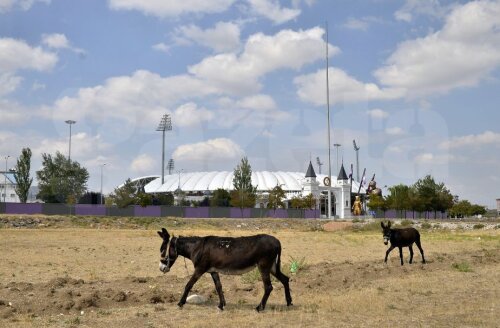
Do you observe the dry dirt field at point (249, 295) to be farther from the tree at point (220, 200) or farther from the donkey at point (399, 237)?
the tree at point (220, 200)

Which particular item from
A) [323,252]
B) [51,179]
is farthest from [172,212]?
[323,252]

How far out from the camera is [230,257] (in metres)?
12.9

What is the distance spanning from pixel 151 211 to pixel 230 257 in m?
84.9

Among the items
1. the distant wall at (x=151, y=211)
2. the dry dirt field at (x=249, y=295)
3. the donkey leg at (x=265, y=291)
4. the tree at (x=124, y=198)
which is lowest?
the dry dirt field at (x=249, y=295)

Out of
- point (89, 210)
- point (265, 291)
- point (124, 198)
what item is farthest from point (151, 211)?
point (265, 291)

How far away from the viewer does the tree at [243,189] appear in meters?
110

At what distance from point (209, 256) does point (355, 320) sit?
140 inches

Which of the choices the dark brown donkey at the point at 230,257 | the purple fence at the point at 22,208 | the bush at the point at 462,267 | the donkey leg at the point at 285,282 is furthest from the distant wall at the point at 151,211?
the donkey leg at the point at 285,282

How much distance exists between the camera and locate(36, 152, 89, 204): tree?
341ft

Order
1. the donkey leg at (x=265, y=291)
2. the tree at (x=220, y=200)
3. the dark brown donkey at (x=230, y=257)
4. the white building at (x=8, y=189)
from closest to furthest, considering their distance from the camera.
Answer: the donkey leg at (x=265, y=291)
the dark brown donkey at (x=230, y=257)
the tree at (x=220, y=200)
the white building at (x=8, y=189)

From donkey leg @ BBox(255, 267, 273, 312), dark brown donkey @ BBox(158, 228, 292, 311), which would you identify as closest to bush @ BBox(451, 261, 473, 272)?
dark brown donkey @ BBox(158, 228, 292, 311)

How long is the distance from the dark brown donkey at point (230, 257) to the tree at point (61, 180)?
90257mm

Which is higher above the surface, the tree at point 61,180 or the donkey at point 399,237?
the tree at point 61,180

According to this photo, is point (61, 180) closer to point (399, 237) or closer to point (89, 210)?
point (89, 210)
